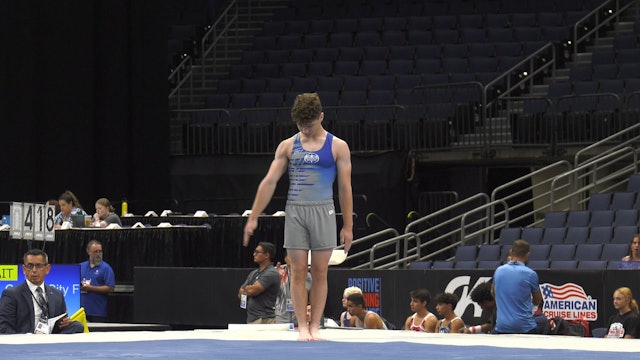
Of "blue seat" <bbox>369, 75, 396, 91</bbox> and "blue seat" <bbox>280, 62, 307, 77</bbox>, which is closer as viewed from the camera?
"blue seat" <bbox>369, 75, 396, 91</bbox>

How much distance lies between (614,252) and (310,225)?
314 inches

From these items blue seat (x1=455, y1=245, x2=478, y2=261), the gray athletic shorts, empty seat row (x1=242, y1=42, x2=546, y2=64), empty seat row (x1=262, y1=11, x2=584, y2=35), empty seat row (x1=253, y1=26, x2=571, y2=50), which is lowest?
blue seat (x1=455, y1=245, x2=478, y2=261)

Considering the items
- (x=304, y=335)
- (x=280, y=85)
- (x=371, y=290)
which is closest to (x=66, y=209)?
(x=371, y=290)

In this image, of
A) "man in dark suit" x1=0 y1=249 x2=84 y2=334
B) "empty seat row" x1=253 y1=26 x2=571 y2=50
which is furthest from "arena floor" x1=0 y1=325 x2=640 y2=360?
"empty seat row" x1=253 y1=26 x2=571 y2=50

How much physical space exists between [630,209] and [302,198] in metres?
9.10

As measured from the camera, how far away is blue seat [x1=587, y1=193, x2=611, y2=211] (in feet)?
56.0

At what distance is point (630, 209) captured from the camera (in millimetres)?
16531

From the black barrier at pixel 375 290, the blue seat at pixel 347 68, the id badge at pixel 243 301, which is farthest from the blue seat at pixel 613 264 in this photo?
the blue seat at pixel 347 68

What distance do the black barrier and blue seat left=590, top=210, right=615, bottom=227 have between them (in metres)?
2.40

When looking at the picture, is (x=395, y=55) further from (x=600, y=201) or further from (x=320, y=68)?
(x=600, y=201)

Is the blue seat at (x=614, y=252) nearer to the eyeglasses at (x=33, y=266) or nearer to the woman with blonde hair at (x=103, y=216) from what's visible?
the woman with blonde hair at (x=103, y=216)

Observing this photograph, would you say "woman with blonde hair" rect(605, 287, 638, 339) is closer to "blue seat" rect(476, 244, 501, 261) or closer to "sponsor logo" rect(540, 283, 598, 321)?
"sponsor logo" rect(540, 283, 598, 321)

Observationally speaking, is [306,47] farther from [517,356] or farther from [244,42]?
[517,356]

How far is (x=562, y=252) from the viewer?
52.6 ft
